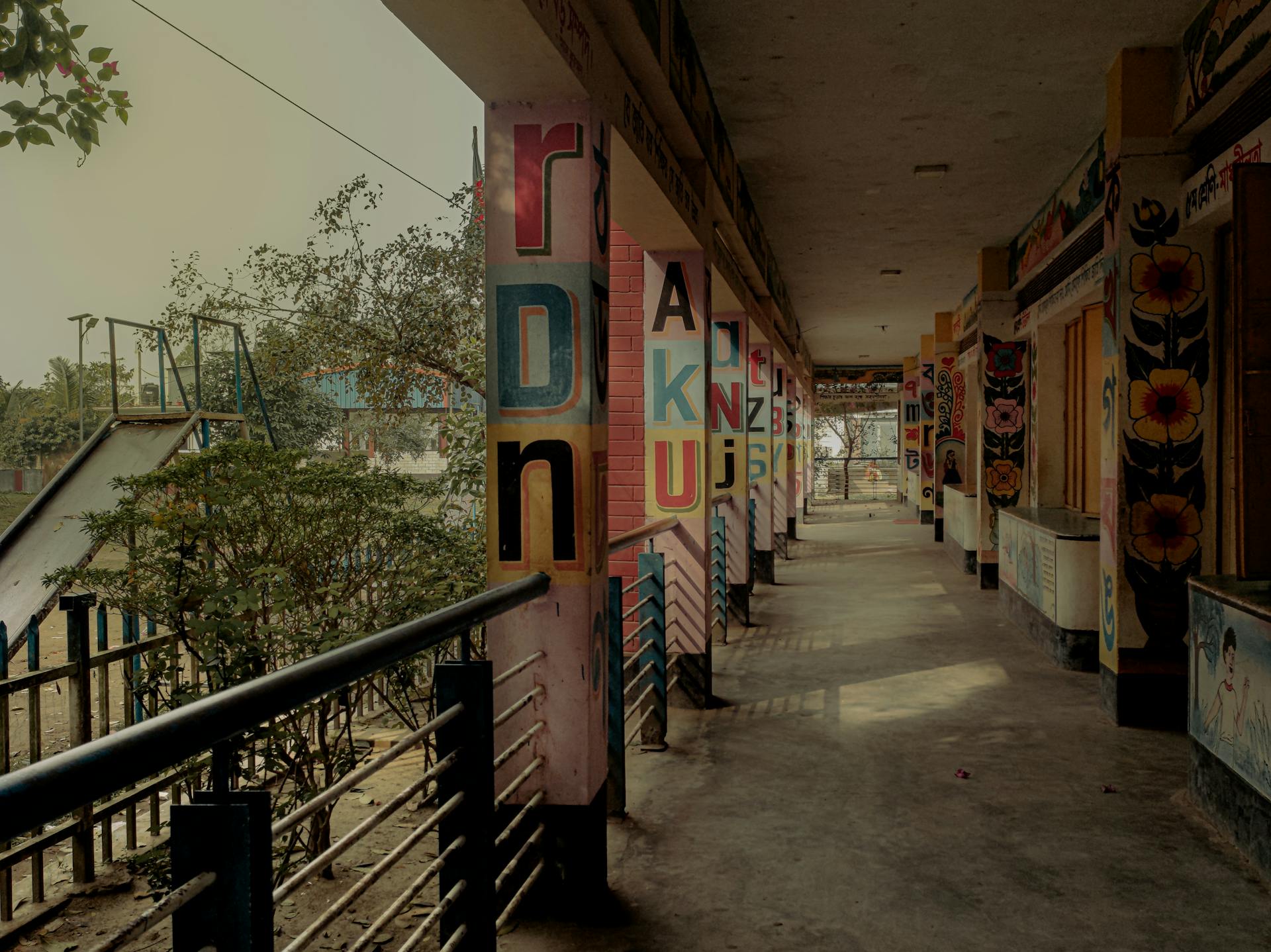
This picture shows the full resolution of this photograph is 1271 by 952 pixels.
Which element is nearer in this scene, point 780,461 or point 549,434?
point 549,434

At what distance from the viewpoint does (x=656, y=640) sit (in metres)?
4.42

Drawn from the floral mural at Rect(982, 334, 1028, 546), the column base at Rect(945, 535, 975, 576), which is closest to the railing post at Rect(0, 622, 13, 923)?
the floral mural at Rect(982, 334, 1028, 546)

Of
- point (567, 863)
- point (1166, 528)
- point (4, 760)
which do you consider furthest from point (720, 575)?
point (4, 760)

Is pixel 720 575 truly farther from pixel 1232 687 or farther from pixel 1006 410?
pixel 1006 410

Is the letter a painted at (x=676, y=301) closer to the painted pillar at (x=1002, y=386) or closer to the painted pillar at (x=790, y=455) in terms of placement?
the painted pillar at (x=1002, y=386)

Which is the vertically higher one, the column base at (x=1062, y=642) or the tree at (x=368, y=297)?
the tree at (x=368, y=297)

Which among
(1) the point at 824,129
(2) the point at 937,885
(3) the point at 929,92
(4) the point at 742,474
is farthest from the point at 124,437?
(2) the point at 937,885

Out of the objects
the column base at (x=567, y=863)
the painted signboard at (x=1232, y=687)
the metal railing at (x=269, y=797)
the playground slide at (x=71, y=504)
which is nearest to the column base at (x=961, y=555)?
the painted signboard at (x=1232, y=687)

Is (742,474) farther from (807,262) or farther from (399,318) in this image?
(399,318)

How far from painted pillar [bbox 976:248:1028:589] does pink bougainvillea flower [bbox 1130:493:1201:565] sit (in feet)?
14.9

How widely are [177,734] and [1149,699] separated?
15.9 ft

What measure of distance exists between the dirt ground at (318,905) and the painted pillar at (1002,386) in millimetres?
6923

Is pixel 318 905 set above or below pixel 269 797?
below

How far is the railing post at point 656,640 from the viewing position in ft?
14.4
